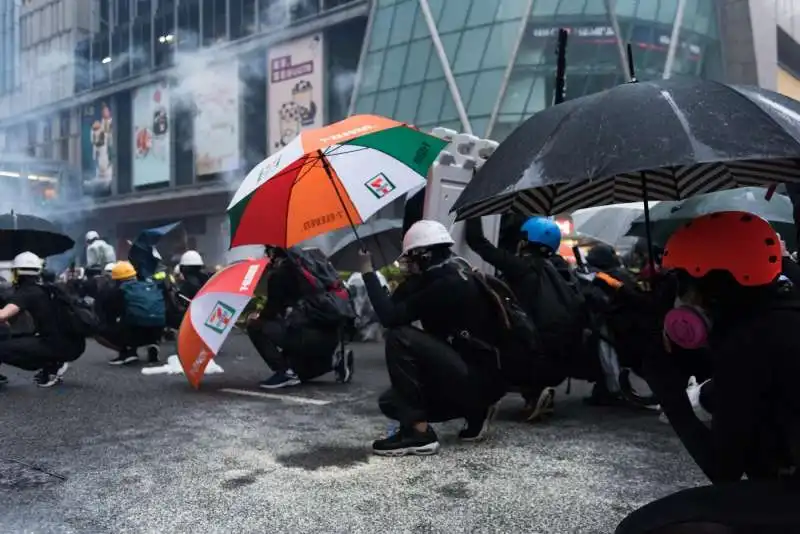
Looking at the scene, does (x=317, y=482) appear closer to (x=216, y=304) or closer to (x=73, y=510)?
(x=73, y=510)

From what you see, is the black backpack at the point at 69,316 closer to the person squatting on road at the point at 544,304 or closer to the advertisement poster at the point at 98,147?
the person squatting on road at the point at 544,304

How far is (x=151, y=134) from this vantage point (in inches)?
1522

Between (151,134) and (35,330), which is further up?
(151,134)

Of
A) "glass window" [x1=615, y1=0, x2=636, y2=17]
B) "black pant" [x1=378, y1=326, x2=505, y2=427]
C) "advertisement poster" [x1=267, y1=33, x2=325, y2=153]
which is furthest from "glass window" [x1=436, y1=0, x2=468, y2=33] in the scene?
"black pant" [x1=378, y1=326, x2=505, y2=427]

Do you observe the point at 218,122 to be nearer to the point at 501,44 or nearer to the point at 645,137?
the point at 501,44

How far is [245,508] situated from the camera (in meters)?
3.34

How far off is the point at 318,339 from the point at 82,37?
135 ft

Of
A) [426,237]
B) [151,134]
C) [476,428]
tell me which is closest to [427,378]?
[476,428]

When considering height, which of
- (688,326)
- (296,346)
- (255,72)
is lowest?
(296,346)

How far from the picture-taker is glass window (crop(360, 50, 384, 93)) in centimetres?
2691

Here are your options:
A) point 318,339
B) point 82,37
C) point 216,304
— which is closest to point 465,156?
point 318,339

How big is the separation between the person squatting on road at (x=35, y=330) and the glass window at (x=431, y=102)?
64.3ft

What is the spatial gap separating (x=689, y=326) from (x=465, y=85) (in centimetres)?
2356

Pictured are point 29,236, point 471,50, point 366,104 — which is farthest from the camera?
point 366,104
